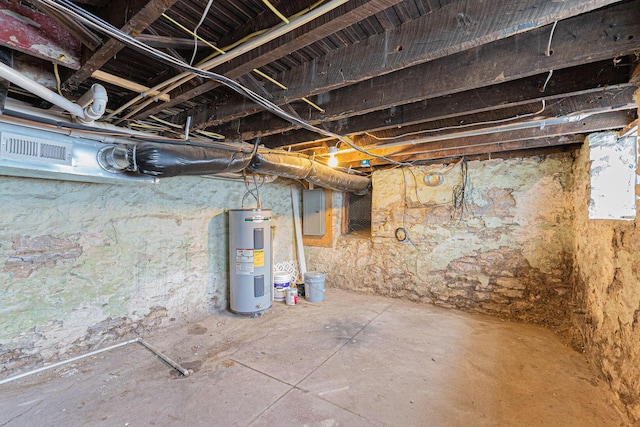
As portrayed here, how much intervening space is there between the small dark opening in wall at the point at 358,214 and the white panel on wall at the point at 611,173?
2668mm

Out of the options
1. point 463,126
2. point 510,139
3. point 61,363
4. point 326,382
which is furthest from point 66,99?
point 510,139

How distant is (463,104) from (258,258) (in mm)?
2525

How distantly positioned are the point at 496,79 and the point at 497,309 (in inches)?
117

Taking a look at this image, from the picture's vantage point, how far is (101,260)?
2.43 metres

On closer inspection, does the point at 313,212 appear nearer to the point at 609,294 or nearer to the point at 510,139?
the point at 510,139

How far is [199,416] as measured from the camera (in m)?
1.68

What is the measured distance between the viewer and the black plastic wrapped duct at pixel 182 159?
1.92 metres

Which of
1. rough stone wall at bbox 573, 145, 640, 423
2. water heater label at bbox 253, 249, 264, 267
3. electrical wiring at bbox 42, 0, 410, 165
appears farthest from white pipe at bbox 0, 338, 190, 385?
rough stone wall at bbox 573, 145, 640, 423

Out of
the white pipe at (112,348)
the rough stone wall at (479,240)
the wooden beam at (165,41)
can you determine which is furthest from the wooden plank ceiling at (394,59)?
the white pipe at (112,348)

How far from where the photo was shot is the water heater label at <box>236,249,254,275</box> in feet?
10.4

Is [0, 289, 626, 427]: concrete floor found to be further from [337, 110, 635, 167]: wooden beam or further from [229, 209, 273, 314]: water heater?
[337, 110, 635, 167]: wooden beam

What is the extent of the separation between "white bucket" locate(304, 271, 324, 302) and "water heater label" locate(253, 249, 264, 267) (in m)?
0.83

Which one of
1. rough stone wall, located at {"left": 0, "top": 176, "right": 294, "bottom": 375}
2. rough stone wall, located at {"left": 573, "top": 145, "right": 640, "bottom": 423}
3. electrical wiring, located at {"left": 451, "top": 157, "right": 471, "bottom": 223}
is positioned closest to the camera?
rough stone wall, located at {"left": 573, "top": 145, "right": 640, "bottom": 423}

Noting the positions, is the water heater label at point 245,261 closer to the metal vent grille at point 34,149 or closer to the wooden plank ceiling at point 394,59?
the wooden plank ceiling at point 394,59
